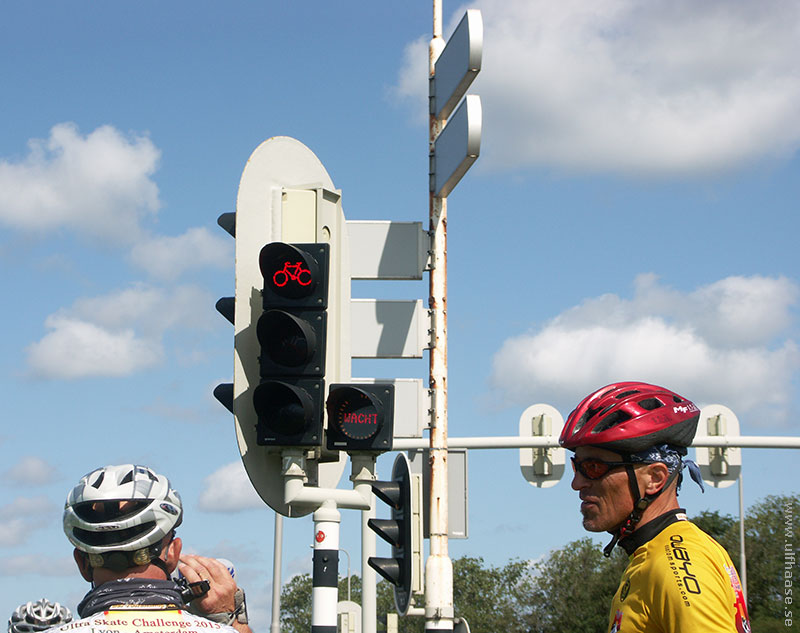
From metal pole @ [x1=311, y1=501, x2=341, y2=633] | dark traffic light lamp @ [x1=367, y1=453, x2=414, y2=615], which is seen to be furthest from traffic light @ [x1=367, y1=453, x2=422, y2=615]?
metal pole @ [x1=311, y1=501, x2=341, y2=633]

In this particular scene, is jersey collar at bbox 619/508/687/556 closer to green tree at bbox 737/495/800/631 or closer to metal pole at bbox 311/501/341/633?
metal pole at bbox 311/501/341/633

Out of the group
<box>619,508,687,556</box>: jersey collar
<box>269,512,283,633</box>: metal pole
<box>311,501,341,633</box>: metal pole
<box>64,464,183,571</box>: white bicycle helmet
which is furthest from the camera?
<box>269,512,283,633</box>: metal pole

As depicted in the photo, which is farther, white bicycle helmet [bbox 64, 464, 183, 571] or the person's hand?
the person's hand

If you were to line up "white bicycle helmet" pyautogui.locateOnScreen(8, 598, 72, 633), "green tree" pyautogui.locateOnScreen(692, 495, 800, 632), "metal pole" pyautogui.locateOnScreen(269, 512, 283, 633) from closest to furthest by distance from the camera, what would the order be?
"white bicycle helmet" pyautogui.locateOnScreen(8, 598, 72, 633) → "metal pole" pyautogui.locateOnScreen(269, 512, 283, 633) → "green tree" pyautogui.locateOnScreen(692, 495, 800, 632)

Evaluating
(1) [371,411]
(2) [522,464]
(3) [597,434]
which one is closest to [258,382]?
(1) [371,411]

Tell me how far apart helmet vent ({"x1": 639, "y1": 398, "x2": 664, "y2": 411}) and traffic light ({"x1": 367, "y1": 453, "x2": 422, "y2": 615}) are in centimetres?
514

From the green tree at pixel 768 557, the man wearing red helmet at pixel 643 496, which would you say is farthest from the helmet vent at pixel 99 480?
the green tree at pixel 768 557

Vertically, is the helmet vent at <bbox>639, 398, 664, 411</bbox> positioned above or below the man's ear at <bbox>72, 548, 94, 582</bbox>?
above

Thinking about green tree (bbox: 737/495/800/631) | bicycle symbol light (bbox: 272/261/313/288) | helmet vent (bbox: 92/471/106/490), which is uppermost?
green tree (bbox: 737/495/800/631)

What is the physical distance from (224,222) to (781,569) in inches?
1811

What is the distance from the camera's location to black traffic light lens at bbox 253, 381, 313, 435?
803 cm

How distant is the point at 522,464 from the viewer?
14.8 m

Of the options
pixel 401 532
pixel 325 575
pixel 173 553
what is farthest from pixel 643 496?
pixel 401 532

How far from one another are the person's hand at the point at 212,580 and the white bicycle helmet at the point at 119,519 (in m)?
0.67
